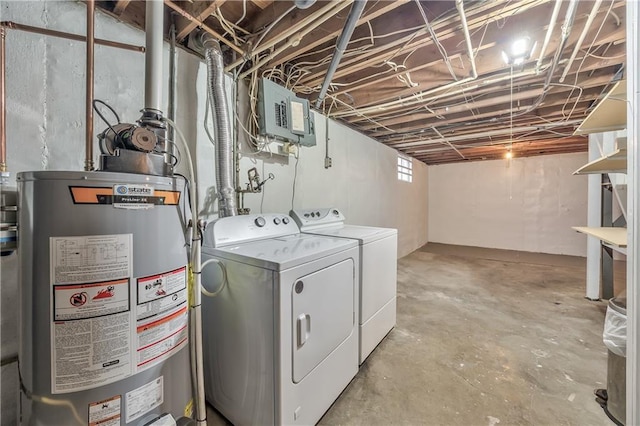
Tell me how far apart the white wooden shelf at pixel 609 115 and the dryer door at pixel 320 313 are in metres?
1.65

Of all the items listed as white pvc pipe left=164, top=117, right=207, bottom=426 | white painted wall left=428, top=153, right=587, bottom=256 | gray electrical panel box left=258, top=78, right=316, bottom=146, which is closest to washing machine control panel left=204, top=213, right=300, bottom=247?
white pvc pipe left=164, top=117, right=207, bottom=426

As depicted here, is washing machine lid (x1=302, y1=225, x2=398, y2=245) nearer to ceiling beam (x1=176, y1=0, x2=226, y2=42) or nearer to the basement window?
ceiling beam (x1=176, y1=0, x2=226, y2=42)

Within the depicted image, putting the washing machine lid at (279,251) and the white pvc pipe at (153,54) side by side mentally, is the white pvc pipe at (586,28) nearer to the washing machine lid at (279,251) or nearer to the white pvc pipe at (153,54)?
the washing machine lid at (279,251)

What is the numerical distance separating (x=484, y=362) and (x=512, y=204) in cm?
550

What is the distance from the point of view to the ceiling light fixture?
5.54 ft

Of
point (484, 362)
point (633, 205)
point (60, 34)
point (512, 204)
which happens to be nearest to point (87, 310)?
point (60, 34)

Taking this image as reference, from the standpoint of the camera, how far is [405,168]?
550 cm

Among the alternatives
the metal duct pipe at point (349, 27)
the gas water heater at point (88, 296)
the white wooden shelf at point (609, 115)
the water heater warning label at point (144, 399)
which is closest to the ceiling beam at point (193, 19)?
the metal duct pipe at point (349, 27)

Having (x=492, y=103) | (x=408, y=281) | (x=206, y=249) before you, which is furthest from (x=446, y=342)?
(x=492, y=103)

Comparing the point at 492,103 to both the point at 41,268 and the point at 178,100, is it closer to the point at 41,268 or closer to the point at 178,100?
the point at 178,100

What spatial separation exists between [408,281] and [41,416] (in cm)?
369

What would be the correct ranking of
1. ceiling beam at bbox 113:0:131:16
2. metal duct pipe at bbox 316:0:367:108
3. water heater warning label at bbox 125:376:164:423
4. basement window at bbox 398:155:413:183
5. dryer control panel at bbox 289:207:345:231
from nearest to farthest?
1. water heater warning label at bbox 125:376:164:423
2. metal duct pipe at bbox 316:0:367:108
3. ceiling beam at bbox 113:0:131:16
4. dryer control panel at bbox 289:207:345:231
5. basement window at bbox 398:155:413:183

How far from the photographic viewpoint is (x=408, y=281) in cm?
371

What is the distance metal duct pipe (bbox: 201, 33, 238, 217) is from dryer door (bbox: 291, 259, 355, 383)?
84 cm
